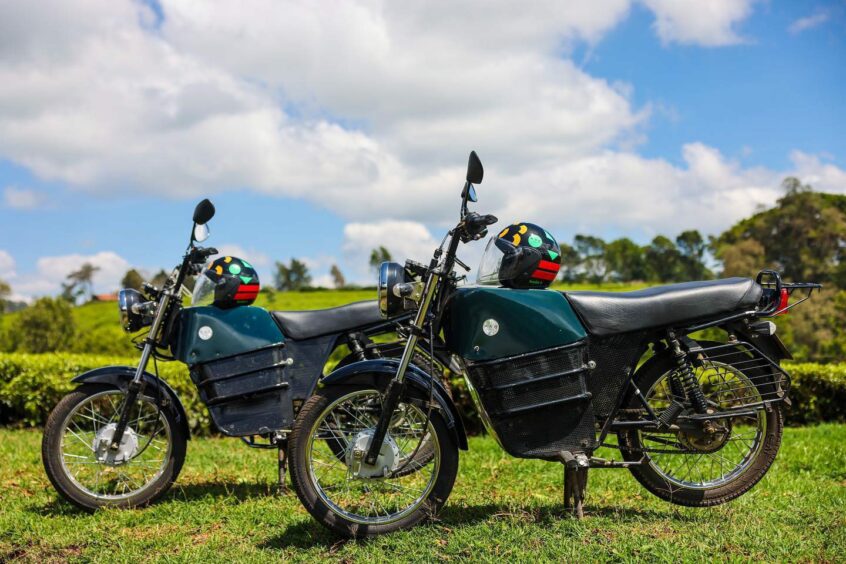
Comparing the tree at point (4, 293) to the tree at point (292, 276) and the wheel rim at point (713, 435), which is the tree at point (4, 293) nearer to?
the tree at point (292, 276)

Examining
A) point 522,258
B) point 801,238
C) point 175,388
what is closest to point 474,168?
point 522,258

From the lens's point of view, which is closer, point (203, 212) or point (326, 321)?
point (203, 212)

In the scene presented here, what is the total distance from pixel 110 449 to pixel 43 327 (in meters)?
27.3

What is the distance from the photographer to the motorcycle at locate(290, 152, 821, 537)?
4086 millimetres

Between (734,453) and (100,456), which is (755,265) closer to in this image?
(734,453)

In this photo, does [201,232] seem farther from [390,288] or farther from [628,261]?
[628,261]

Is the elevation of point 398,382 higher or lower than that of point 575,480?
higher

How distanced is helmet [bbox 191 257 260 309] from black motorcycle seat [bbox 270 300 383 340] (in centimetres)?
27

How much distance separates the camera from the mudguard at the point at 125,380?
5.10m

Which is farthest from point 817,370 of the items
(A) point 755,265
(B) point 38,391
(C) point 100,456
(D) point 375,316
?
(A) point 755,265

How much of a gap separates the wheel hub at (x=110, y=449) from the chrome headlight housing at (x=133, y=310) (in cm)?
72

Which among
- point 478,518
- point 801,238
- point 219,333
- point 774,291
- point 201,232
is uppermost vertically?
point 801,238

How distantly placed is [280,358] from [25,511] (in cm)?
194

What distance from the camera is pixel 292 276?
7750cm
